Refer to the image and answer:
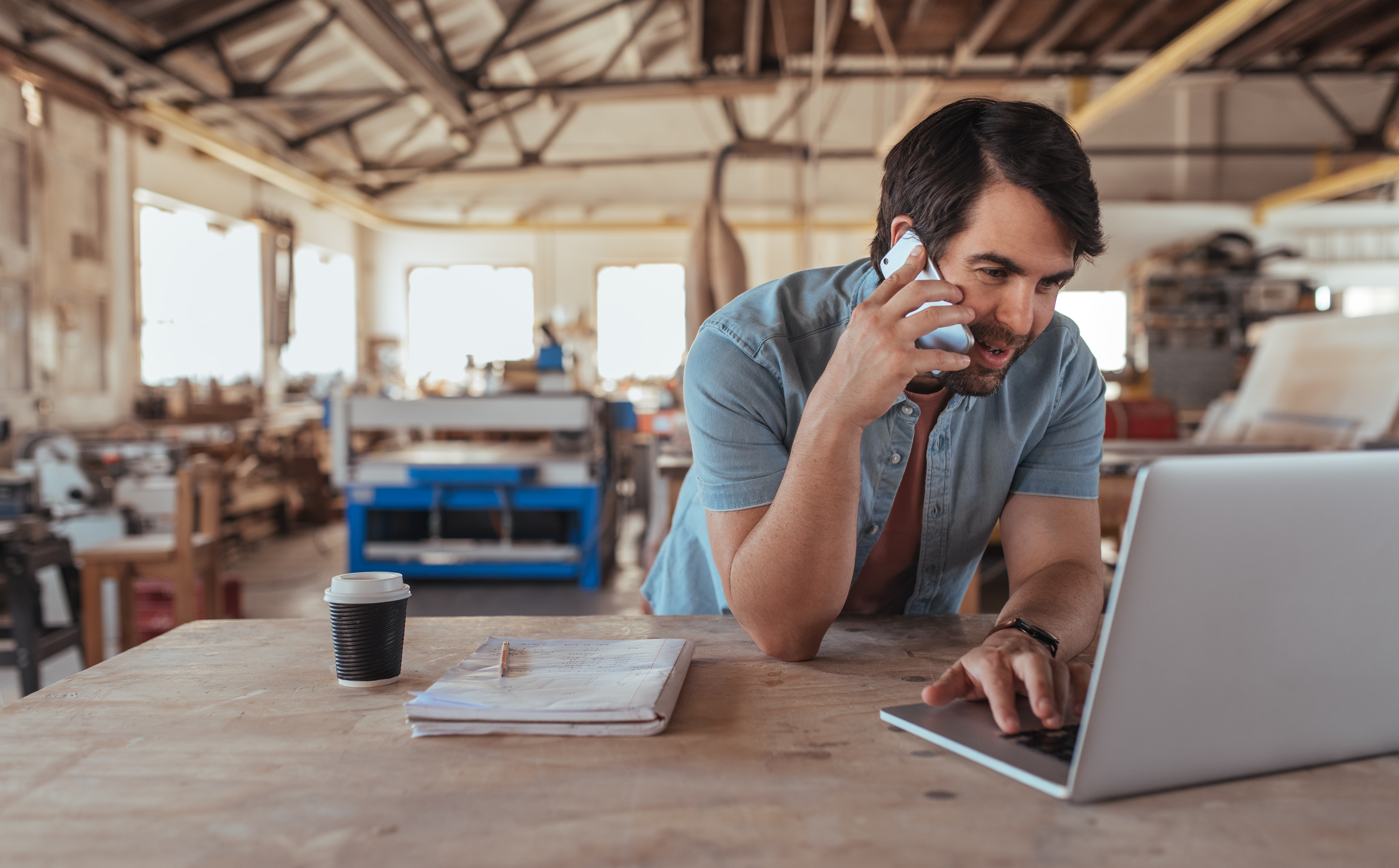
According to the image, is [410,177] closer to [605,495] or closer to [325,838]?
[605,495]

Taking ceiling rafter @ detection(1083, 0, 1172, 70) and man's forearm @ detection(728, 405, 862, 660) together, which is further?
ceiling rafter @ detection(1083, 0, 1172, 70)

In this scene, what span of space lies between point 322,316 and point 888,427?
10657 millimetres

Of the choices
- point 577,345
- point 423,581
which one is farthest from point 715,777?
point 577,345

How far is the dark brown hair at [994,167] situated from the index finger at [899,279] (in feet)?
0.17

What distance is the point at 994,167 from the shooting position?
1.16 metres

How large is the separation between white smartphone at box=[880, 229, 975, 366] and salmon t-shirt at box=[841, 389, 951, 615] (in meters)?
0.10

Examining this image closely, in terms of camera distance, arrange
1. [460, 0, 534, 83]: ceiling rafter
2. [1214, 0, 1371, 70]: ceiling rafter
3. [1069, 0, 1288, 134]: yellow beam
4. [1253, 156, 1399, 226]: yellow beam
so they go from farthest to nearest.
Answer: [1253, 156, 1399, 226]: yellow beam, [460, 0, 534, 83]: ceiling rafter, [1214, 0, 1371, 70]: ceiling rafter, [1069, 0, 1288, 134]: yellow beam

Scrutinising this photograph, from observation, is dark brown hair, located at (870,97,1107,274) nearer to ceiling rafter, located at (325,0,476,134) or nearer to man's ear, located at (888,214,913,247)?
man's ear, located at (888,214,913,247)

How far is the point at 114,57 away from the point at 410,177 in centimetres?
458

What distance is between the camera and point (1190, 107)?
38.4 feet

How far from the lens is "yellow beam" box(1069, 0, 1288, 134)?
168 inches

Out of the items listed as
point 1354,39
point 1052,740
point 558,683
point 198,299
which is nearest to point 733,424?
point 558,683

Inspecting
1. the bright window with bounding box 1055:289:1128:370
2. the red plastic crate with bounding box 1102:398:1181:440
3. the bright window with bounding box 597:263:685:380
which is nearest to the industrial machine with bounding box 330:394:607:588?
the red plastic crate with bounding box 1102:398:1181:440

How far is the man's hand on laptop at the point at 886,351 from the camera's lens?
43.1 inches
